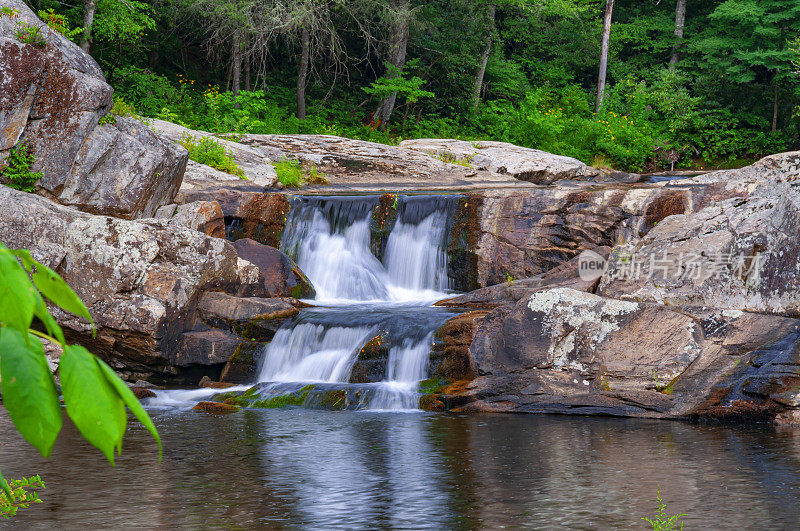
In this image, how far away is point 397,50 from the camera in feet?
87.8

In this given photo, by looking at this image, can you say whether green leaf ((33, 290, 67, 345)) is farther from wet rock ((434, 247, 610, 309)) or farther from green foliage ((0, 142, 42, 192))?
green foliage ((0, 142, 42, 192))

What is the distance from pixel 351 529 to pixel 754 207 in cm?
774

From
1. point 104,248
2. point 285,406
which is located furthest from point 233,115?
point 285,406

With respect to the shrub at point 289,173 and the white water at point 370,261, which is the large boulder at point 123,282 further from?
the shrub at point 289,173

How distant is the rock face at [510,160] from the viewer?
20.7 meters

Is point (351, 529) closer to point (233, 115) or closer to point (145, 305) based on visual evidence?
point (145, 305)

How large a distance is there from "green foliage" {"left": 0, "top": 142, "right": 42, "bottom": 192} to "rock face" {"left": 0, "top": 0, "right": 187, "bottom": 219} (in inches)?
3.5

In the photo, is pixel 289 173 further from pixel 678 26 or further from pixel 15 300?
pixel 678 26

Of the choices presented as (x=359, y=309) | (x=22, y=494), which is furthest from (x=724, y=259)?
(x=22, y=494)

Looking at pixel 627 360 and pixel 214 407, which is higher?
pixel 627 360

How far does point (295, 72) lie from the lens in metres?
30.1

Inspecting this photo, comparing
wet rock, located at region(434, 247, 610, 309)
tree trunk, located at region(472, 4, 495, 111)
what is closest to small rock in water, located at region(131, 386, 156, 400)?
wet rock, located at region(434, 247, 610, 309)

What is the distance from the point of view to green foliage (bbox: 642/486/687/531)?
466 cm

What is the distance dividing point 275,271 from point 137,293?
8.64ft
